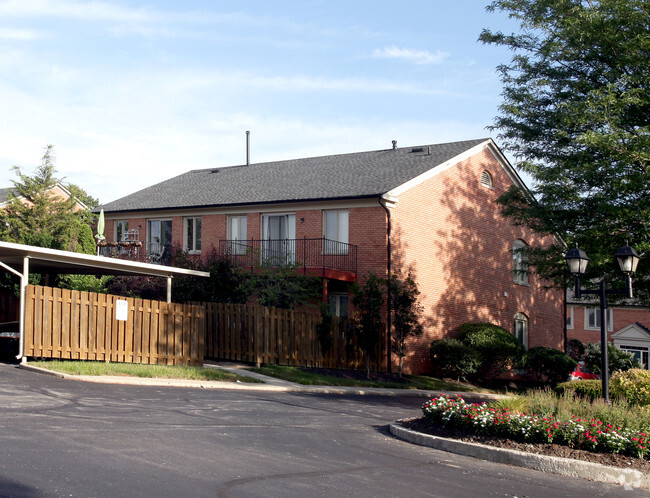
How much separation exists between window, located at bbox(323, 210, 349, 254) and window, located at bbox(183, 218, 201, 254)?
6.40m

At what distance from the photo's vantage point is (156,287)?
26.3m

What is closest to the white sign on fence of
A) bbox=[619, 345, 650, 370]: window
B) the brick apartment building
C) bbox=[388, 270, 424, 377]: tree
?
bbox=[388, 270, 424, 377]: tree

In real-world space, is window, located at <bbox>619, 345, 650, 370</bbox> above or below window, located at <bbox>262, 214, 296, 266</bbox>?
below

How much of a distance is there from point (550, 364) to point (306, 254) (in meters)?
10.5

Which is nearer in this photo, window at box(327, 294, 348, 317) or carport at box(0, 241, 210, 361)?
carport at box(0, 241, 210, 361)

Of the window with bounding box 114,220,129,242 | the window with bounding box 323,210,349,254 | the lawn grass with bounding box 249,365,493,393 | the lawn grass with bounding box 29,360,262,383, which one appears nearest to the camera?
the lawn grass with bounding box 29,360,262,383

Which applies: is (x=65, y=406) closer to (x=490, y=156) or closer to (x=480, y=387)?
(x=480, y=387)

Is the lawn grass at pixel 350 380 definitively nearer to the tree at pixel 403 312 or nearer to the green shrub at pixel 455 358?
the green shrub at pixel 455 358

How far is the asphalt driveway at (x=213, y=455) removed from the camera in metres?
7.17

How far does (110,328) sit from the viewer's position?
19.0 meters

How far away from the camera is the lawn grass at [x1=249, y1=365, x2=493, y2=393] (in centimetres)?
2058

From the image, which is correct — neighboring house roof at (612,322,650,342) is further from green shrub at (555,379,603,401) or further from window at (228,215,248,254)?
green shrub at (555,379,603,401)

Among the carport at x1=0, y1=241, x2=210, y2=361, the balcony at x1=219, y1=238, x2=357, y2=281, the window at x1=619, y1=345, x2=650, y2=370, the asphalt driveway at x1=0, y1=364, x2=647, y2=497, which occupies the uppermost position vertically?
the balcony at x1=219, y1=238, x2=357, y2=281

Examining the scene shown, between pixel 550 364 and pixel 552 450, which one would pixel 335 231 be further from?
pixel 552 450
